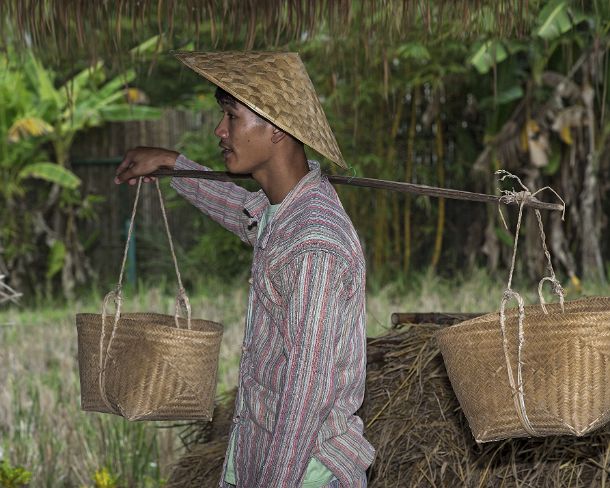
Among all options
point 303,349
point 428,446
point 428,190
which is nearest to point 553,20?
point 428,446

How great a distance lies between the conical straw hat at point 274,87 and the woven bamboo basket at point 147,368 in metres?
0.48

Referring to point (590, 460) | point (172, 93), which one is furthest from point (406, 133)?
point (590, 460)

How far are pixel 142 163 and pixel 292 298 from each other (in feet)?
3.06

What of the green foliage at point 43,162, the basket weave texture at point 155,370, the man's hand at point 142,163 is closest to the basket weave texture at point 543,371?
the basket weave texture at point 155,370

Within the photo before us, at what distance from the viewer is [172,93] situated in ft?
50.1

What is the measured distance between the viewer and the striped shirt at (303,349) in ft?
6.77

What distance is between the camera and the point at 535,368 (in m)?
2.20

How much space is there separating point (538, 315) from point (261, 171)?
24.3 inches

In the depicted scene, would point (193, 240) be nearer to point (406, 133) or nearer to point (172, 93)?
point (406, 133)

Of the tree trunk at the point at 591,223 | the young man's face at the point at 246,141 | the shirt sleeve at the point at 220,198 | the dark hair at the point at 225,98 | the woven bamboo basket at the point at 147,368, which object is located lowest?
the tree trunk at the point at 591,223

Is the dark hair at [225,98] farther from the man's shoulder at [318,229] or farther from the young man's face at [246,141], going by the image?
the man's shoulder at [318,229]

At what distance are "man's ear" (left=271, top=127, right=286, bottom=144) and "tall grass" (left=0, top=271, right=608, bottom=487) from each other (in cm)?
166

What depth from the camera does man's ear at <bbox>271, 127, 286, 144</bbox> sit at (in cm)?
228

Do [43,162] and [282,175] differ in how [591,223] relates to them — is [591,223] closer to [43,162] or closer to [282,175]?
[43,162]
